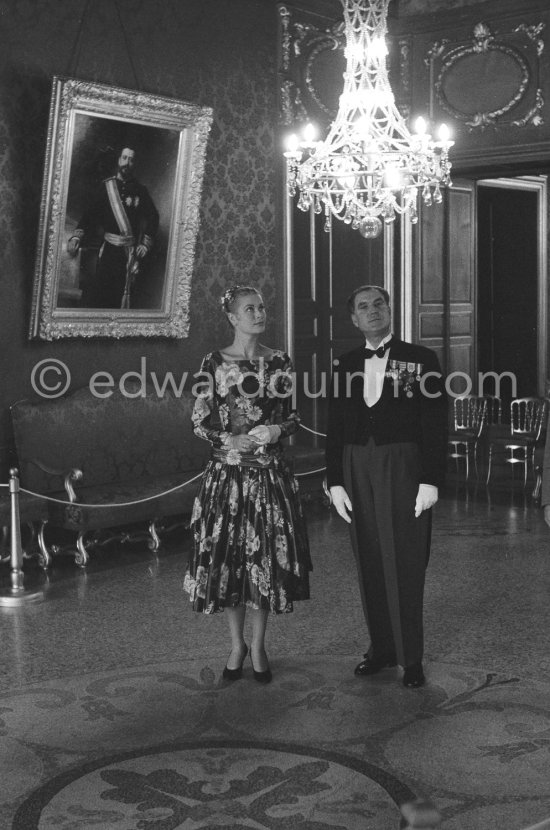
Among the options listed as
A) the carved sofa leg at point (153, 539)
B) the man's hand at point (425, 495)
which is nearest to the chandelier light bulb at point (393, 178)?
the carved sofa leg at point (153, 539)

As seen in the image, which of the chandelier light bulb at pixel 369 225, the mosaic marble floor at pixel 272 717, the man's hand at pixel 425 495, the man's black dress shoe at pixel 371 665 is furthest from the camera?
the chandelier light bulb at pixel 369 225

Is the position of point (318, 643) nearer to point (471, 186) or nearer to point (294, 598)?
point (294, 598)

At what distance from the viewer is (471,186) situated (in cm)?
1143

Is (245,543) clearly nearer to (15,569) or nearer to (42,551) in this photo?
(15,569)

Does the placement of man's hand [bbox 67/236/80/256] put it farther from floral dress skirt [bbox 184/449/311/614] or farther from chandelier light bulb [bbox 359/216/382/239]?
floral dress skirt [bbox 184/449/311/614]

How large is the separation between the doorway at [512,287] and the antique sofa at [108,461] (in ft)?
23.0

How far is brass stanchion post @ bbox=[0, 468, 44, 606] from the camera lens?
19.3 feet

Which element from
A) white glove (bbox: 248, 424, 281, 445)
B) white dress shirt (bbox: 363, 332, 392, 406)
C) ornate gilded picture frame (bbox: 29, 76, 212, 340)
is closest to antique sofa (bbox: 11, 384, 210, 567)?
ornate gilded picture frame (bbox: 29, 76, 212, 340)

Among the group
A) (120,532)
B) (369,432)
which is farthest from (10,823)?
(120,532)

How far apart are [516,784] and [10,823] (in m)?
1.52

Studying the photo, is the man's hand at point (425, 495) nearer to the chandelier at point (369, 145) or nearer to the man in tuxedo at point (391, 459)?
the man in tuxedo at point (391, 459)

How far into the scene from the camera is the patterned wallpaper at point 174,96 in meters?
7.01

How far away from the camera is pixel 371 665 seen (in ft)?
14.7

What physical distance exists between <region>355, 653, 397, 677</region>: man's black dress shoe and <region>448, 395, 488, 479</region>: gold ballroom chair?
219 inches
